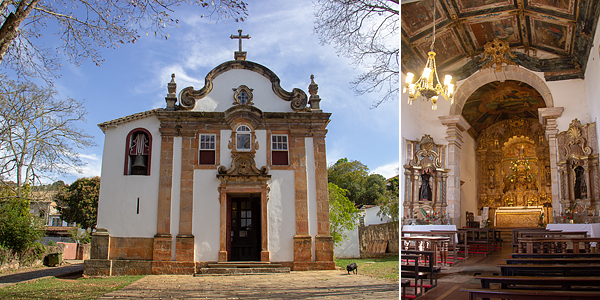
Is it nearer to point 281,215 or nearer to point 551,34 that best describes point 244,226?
point 281,215

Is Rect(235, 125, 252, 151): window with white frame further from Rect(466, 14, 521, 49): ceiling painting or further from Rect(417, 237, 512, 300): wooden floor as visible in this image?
Rect(466, 14, 521, 49): ceiling painting

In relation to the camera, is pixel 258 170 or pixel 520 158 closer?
pixel 258 170

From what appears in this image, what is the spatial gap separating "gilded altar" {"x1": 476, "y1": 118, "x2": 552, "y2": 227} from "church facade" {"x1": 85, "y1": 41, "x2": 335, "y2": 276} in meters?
9.46

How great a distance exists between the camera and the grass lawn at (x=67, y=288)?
22.2 feet

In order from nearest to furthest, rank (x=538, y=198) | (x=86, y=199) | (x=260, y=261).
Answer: (x=260, y=261)
(x=538, y=198)
(x=86, y=199)

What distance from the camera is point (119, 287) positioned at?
7652 millimetres

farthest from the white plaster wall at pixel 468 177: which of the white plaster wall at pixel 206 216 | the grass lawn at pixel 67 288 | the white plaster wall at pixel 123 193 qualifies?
the grass lawn at pixel 67 288

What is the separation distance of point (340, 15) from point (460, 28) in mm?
6646

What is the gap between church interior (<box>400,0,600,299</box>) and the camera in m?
10.6

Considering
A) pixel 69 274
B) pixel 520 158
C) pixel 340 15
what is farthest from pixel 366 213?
pixel 340 15

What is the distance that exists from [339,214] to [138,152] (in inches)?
228

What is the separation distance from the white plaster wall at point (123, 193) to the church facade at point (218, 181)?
0.02 m

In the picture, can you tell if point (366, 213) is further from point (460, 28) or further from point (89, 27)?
point (89, 27)

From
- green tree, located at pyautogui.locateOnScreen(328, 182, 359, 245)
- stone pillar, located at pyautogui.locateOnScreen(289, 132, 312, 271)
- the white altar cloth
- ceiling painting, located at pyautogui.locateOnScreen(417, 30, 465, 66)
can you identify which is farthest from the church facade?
ceiling painting, located at pyautogui.locateOnScreen(417, 30, 465, 66)
